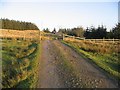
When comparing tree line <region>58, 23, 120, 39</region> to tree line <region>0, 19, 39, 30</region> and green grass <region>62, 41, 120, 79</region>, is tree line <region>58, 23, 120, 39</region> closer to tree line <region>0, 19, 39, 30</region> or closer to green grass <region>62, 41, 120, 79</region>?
green grass <region>62, 41, 120, 79</region>

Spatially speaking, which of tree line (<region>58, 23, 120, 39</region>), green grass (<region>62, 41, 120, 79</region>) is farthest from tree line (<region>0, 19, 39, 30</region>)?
green grass (<region>62, 41, 120, 79</region>)

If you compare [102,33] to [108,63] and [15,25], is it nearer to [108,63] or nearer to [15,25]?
[108,63]

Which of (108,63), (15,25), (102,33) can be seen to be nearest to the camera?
(108,63)

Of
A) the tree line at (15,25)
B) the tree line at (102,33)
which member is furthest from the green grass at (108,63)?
the tree line at (15,25)

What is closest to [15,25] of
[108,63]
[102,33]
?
[102,33]

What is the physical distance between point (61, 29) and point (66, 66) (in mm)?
87857

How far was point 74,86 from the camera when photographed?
37.4 feet

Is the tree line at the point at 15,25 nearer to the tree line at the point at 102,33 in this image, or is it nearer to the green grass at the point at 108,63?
the tree line at the point at 102,33

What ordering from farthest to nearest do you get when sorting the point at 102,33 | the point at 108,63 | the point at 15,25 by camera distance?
1. the point at 15,25
2. the point at 102,33
3. the point at 108,63

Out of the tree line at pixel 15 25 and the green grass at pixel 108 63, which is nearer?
the green grass at pixel 108 63

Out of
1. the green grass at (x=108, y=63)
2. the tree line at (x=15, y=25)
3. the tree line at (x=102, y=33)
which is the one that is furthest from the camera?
the tree line at (x=15, y=25)

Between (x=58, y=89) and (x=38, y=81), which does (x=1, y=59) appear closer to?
(x=38, y=81)

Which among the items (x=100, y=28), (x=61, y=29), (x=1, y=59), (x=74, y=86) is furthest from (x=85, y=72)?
(x=61, y=29)

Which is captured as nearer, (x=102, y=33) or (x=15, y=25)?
(x=102, y=33)
